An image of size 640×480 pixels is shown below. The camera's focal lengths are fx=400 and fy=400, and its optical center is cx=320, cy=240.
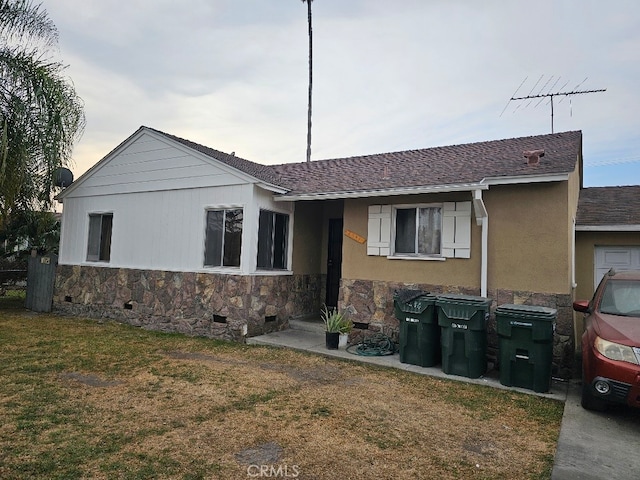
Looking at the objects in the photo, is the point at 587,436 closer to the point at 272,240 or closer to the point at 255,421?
the point at 255,421

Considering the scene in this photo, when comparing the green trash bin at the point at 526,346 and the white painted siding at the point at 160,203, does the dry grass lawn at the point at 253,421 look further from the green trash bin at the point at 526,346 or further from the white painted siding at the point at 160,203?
the white painted siding at the point at 160,203

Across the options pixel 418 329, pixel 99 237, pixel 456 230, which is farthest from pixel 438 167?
pixel 99 237

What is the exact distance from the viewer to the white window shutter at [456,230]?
684cm

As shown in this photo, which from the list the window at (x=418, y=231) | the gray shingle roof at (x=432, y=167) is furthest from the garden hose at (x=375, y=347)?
the gray shingle roof at (x=432, y=167)

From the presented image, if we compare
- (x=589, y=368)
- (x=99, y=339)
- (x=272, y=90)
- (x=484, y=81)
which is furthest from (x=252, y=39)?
(x=589, y=368)

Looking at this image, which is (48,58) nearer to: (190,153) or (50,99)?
(50,99)

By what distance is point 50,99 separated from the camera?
371 inches

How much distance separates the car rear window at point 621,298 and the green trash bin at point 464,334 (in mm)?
1421

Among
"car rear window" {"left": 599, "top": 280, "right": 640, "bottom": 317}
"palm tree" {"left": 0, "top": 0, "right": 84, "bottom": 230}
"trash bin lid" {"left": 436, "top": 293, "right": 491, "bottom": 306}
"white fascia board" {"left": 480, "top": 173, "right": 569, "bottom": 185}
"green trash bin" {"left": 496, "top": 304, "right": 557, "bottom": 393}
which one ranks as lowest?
"green trash bin" {"left": 496, "top": 304, "right": 557, "bottom": 393}

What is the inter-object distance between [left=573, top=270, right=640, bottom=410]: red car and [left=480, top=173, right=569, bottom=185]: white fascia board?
174 cm

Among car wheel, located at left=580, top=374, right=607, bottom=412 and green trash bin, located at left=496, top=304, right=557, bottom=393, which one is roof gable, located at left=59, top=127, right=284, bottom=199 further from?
car wheel, located at left=580, top=374, right=607, bottom=412

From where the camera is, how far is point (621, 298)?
502 cm

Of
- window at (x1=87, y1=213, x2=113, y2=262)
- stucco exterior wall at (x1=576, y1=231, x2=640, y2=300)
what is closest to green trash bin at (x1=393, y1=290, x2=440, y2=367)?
stucco exterior wall at (x1=576, y1=231, x2=640, y2=300)

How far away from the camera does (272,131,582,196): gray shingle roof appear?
6746 millimetres
